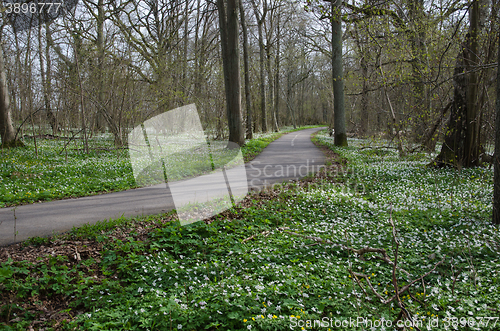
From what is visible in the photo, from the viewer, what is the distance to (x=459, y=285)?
3.86 m

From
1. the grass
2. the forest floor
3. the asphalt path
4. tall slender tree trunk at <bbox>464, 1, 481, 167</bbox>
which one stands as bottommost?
the forest floor

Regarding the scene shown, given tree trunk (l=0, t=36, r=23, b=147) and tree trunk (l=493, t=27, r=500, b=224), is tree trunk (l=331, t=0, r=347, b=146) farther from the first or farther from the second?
tree trunk (l=0, t=36, r=23, b=147)

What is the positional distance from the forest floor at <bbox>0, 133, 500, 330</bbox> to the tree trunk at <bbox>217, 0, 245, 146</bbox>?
31.5 feet

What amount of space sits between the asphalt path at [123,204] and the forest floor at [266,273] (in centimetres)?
61

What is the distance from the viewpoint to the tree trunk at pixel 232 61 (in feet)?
49.3

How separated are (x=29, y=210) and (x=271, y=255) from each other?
212 inches

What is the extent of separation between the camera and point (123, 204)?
268 inches

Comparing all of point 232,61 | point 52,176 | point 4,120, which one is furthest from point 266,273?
point 4,120

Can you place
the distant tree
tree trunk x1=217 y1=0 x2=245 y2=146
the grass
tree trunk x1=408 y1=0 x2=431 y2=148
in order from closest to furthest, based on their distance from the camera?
the grass → tree trunk x1=408 y1=0 x2=431 y2=148 → the distant tree → tree trunk x1=217 y1=0 x2=245 y2=146

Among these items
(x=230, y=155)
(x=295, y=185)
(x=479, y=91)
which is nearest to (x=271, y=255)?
(x=295, y=185)

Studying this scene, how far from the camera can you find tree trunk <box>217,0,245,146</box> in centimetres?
1502

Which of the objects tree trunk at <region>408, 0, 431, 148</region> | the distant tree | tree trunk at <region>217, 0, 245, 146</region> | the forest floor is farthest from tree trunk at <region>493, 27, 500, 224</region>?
tree trunk at <region>217, 0, 245, 146</region>

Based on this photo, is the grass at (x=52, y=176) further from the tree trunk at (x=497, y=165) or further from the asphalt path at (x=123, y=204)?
the tree trunk at (x=497, y=165)

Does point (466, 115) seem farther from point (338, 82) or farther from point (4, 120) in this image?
→ point (4, 120)
